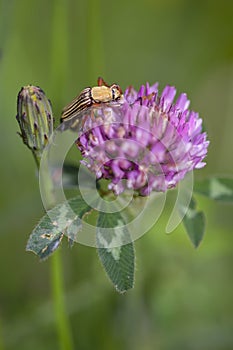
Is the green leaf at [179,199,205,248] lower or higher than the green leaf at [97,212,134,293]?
lower


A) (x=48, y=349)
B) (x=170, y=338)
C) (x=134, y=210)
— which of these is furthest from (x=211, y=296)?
(x=134, y=210)

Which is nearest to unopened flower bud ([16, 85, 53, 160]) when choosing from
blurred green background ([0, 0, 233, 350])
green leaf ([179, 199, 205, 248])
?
green leaf ([179, 199, 205, 248])

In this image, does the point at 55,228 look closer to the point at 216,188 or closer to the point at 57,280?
the point at 57,280

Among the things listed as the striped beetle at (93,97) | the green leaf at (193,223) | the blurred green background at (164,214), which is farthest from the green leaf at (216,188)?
the blurred green background at (164,214)

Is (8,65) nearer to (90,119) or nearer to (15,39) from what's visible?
(15,39)

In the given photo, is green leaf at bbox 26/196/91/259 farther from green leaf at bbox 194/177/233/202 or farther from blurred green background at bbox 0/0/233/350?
blurred green background at bbox 0/0/233/350

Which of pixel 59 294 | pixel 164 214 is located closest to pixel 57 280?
pixel 59 294

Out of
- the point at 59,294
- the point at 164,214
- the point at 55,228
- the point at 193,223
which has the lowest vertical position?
the point at 164,214
